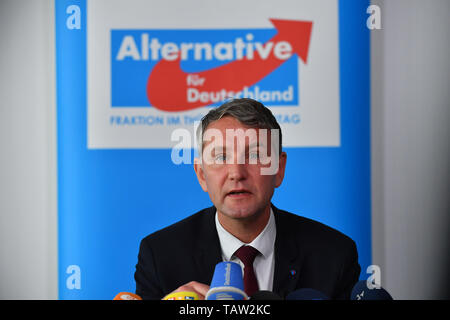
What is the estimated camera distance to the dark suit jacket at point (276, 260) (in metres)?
1.74

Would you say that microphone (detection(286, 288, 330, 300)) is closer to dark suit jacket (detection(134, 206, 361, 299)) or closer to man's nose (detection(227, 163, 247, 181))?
dark suit jacket (detection(134, 206, 361, 299))

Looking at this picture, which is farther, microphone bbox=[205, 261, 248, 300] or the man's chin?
the man's chin

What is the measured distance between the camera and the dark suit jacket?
5.72 feet

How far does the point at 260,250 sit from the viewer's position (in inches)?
69.1

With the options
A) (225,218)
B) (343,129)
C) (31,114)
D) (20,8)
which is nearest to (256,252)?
(225,218)

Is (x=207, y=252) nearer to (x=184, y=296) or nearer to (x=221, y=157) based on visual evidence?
(x=221, y=157)

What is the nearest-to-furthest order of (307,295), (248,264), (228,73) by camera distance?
(307,295)
(248,264)
(228,73)

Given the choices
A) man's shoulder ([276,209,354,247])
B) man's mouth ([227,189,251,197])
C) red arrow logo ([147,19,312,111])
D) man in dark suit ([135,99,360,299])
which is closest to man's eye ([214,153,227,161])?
man in dark suit ([135,99,360,299])

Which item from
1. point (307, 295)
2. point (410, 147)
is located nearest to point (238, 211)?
point (307, 295)

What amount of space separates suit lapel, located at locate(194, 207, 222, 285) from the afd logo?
0.84 metres

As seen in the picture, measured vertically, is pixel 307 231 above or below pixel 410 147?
below

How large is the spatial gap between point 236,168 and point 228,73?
890 mm

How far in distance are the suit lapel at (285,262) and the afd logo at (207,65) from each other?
2.79ft

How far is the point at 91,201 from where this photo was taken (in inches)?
95.7
